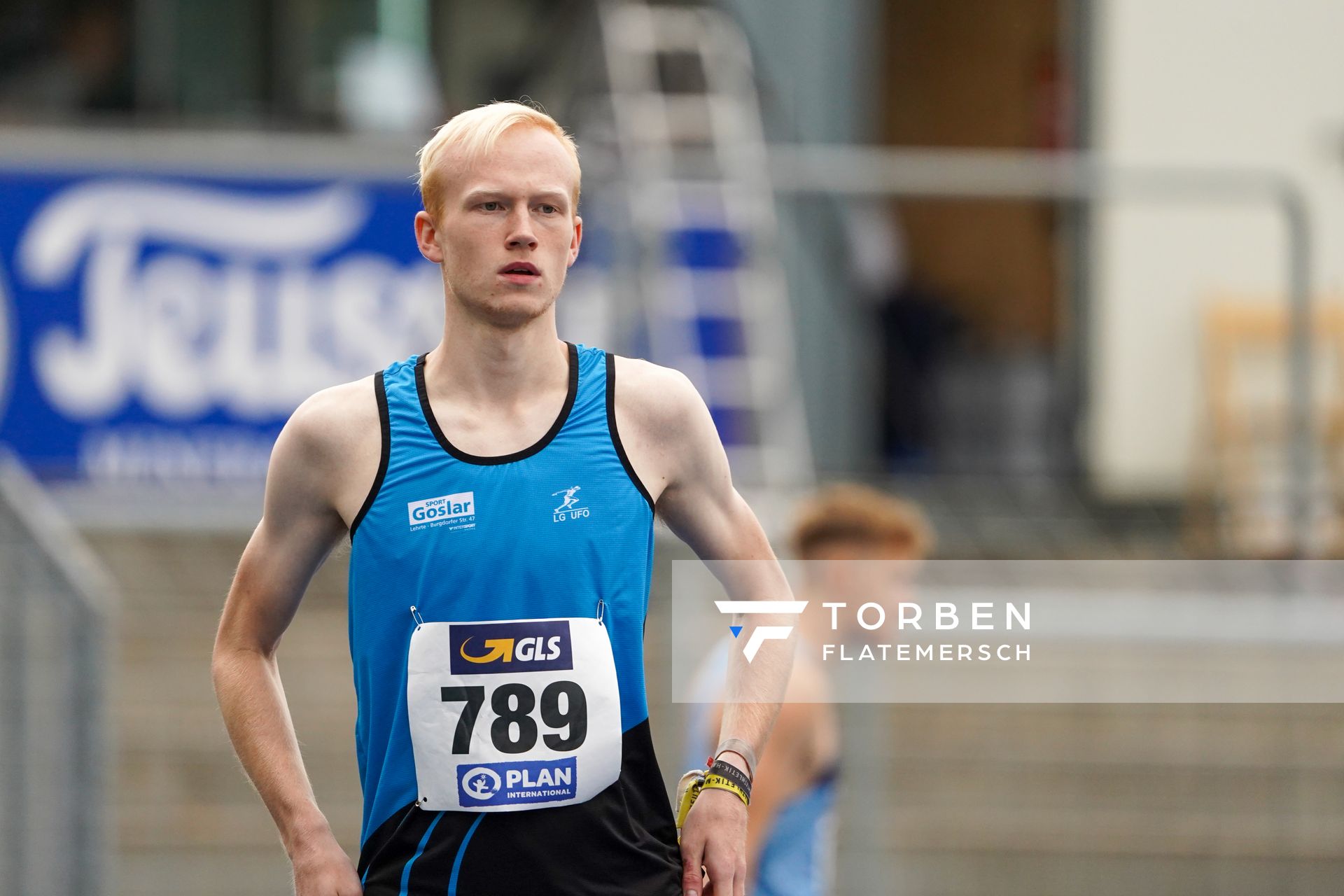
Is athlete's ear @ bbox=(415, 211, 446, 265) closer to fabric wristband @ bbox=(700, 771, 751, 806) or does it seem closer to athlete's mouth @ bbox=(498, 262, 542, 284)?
athlete's mouth @ bbox=(498, 262, 542, 284)

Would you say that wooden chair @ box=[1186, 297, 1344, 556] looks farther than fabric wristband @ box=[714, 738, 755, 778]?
Yes

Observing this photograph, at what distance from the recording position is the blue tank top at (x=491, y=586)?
112 inches

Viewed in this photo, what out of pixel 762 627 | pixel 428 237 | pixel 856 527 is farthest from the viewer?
pixel 856 527

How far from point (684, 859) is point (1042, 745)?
460 cm

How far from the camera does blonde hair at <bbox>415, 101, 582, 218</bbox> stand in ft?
9.25

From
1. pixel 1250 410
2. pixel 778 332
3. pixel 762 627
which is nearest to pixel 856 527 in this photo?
pixel 762 627

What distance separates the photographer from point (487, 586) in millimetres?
2848

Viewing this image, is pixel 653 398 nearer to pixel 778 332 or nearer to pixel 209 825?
pixel 209 825

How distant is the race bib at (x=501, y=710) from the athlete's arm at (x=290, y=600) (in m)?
0.18

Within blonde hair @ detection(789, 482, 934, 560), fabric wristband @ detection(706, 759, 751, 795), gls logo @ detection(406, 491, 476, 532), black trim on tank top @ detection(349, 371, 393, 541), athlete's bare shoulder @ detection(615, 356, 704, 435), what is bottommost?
fabric wristband @ detection(706, 759, 751, 795)

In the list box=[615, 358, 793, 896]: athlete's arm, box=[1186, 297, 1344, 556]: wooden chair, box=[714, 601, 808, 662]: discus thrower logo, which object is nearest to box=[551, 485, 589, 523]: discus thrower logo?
box=[615, 358, 793, 896]: athlete's arm

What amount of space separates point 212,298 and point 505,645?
18.2 ft

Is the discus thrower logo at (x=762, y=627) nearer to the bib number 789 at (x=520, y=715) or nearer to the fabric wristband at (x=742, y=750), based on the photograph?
the fabric wristband at (x=742, y=750)

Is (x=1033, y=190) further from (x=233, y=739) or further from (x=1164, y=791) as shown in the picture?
(x=233, y=739)
